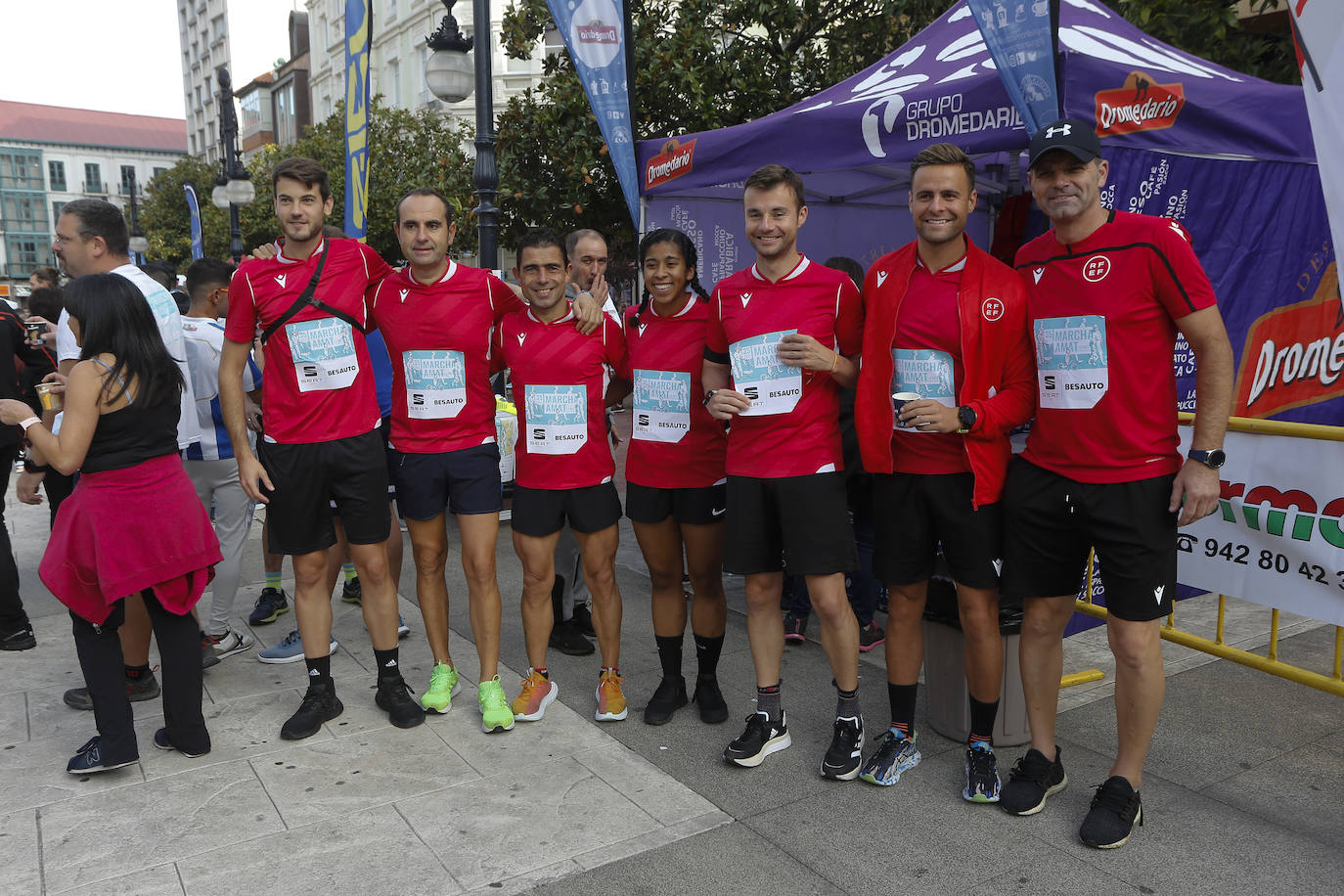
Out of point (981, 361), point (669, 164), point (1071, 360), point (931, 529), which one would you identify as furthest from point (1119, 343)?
point (669, 164)

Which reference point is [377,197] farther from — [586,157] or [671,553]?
[671,553]

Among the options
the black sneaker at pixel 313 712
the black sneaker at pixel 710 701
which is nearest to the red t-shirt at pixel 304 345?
the black sneaker at pixel 313 712

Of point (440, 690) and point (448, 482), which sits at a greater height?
point (448, 482)

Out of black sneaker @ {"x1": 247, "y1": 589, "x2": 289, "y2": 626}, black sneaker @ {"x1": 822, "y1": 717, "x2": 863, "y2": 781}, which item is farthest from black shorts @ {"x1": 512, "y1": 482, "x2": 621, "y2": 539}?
black sneaker @ {"x1": 247, "y1": 589, "x2": 289, "y2": 626}

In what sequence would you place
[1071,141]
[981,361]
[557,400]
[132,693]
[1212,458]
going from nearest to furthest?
[1212,458]
[1071,141]
[981,361]
[557,400]
[132,693]

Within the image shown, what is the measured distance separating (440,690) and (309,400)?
1.32 meters

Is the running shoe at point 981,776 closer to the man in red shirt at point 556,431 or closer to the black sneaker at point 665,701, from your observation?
the black sneaker at point 665,701

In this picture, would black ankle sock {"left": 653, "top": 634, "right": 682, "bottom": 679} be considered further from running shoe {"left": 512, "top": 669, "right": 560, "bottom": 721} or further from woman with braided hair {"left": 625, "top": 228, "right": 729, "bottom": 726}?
running shoe {"left": 512, "top": 669, "right": 560, "bottom": 721}

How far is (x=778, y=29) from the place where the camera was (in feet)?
37.2

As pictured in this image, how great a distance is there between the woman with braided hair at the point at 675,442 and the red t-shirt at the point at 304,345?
3.68 ft

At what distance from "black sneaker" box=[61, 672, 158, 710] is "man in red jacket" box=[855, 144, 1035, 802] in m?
3.17

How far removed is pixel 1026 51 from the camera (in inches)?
158

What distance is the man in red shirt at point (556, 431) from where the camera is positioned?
389 cm

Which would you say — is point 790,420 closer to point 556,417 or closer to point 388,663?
point 556,417
